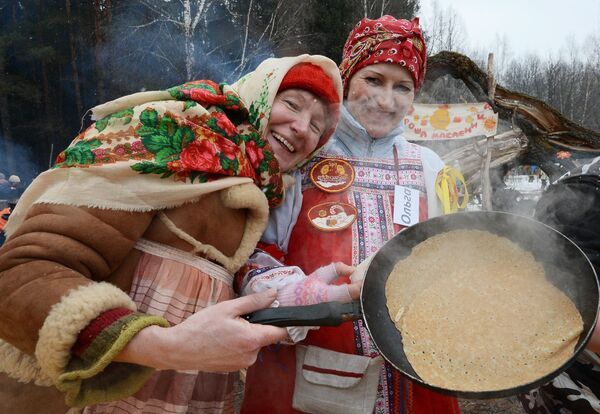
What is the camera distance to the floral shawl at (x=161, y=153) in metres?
1.14

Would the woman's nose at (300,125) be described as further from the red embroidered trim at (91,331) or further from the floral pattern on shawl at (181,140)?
the red embroidered trim at (91,331)

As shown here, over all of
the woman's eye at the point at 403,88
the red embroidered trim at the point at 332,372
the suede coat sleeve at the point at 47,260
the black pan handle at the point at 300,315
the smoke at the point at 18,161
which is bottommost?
the smoke at the point at 18,161

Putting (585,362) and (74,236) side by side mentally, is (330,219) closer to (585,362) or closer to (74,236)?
(74,236)

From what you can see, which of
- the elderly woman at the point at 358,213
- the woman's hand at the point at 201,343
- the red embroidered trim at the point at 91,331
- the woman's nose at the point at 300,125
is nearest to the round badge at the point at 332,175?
the elderly woman at the point at 358,213

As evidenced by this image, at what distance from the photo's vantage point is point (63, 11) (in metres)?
12.7

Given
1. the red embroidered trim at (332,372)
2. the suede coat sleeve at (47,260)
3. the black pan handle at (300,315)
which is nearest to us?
the suede coat sleeve at (47,260)

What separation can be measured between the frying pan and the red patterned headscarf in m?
0.80

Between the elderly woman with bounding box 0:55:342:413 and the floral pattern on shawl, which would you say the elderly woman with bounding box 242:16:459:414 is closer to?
the elderly woman with bounding box 0:55:342:413

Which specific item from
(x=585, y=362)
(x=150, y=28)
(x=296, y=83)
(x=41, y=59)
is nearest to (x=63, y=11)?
(x=41, y=59)

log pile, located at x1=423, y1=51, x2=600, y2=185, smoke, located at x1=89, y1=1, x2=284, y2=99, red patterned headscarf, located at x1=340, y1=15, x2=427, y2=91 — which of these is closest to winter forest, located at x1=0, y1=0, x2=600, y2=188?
smoke, located at x1=89, y1=1, x2=284, y2=99

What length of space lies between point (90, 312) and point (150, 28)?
12.3 metres

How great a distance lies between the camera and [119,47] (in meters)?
12.4

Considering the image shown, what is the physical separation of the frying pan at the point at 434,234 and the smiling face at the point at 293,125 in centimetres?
52

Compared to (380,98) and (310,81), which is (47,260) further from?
(380,98)
